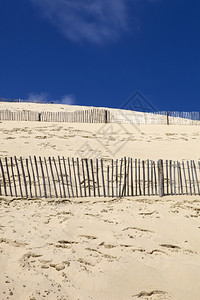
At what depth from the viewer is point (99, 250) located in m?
4.07

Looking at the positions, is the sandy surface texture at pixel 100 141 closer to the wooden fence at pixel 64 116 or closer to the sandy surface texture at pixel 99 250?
the wooden fence at pixel 64 116

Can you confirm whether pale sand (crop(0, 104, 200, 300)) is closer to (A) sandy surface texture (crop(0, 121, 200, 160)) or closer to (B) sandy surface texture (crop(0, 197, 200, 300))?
(B) sandy surface texture (crop(0, 197, 200, 300))

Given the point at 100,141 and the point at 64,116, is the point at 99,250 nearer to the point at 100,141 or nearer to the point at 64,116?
the point at 100,141

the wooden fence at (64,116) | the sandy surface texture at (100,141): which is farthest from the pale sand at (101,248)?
the wooden fence at (64,116)

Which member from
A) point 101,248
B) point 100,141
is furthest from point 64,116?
point 101,248

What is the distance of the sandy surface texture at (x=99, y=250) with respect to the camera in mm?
3160

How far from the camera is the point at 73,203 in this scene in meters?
6.16

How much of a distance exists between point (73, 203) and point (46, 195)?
2.81 ft

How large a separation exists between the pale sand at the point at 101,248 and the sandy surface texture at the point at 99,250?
Answer: 1 centimetres

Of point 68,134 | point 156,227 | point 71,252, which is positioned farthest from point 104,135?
point 71,252

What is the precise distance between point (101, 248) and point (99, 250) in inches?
3.0

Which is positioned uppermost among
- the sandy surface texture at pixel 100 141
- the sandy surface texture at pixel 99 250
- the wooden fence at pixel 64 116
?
the wooden fence at pixel 64 116

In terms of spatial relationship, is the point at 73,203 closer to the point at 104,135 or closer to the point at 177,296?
the point at 177,296

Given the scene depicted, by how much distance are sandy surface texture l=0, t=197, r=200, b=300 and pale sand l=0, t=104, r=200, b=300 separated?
0.01 metres
